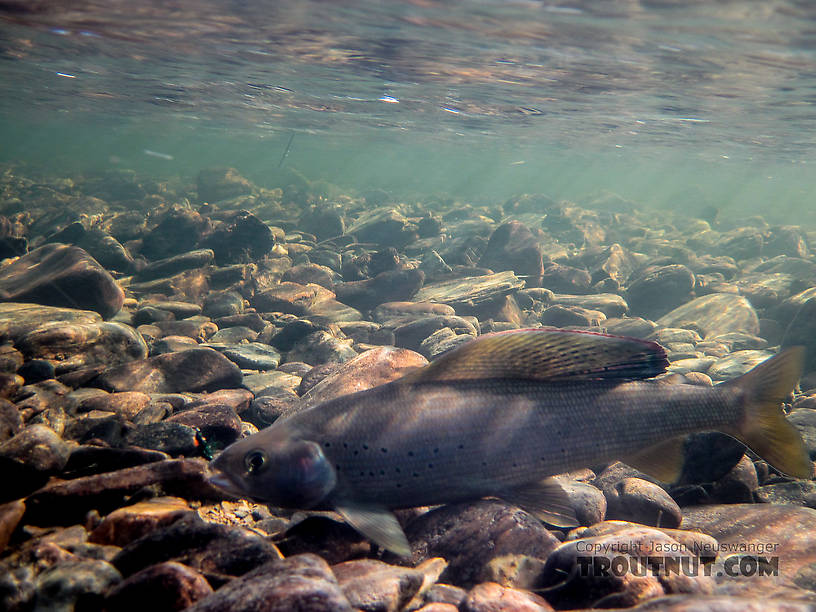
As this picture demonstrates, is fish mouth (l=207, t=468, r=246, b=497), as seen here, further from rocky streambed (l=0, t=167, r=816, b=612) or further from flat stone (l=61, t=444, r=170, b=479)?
flat stone (l=61, t=444, r=170, b=479)

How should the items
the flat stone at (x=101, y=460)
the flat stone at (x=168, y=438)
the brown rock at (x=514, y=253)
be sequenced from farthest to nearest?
1. the brown rock at (x=514, y=253)
2. the flat stone at (x=168, y=438)
3. the flat stone at (x=101, y=460)

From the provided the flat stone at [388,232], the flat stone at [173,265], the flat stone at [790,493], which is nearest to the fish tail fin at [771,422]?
the flat stone at [790,493]

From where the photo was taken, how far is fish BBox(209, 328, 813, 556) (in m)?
2.65

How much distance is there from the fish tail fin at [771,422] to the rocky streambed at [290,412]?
643 millimetres

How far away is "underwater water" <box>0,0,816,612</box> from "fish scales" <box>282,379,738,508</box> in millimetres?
17

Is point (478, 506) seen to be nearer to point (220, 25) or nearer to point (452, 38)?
point (452, 38)

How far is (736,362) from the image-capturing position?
849cm

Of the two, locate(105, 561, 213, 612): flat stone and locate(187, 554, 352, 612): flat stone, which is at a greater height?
locate(187, 554, 352, 612): flat stone

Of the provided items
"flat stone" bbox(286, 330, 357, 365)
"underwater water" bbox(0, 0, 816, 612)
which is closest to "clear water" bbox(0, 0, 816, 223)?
"underwater water" bbox(0, 0, 816, 612)

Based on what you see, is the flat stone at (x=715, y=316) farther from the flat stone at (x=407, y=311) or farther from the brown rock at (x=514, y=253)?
the flat stone at (x=407, y=311)

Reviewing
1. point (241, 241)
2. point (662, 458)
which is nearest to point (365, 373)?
point (662, 458)

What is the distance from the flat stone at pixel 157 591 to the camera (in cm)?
189

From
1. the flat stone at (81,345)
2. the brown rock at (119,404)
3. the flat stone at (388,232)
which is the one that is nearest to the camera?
the brown rock at (119,404)

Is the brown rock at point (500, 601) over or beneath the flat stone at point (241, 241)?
over
